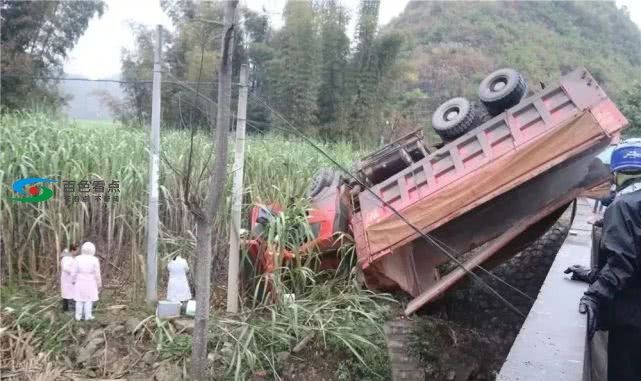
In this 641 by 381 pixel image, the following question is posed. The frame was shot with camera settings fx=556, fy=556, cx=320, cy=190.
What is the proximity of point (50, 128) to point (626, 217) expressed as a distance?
17.9 ft

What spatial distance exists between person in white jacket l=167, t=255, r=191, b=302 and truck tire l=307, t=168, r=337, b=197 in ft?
5.54

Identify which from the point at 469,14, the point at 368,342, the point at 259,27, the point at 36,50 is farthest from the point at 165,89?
the point at 469,14

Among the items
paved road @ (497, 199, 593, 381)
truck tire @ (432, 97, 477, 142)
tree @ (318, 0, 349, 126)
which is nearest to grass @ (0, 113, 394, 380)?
truck tire @ (432, 97, 477, 142)

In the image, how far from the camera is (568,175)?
4.75 metres

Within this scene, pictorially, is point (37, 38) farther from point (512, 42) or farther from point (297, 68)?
point (512, 42)

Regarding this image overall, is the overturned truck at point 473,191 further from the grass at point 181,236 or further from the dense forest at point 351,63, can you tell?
the dense forest at point 351,63

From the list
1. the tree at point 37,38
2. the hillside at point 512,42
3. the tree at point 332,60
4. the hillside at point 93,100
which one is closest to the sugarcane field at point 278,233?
the hillside at point 93,100

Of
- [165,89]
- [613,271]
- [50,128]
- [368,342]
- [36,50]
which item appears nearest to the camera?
[613,271]

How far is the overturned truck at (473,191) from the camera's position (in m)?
4.34

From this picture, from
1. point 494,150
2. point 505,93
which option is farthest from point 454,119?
point 494,150

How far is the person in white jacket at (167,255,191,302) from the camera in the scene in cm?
418

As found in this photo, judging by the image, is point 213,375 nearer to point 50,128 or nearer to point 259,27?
point 259,27

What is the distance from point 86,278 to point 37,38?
8543 mm

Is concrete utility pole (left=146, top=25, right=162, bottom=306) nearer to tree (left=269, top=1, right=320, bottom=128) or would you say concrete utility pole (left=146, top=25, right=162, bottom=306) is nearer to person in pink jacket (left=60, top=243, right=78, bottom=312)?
person in pink jacket (left=60, top=243, right=78, bottom=312)
